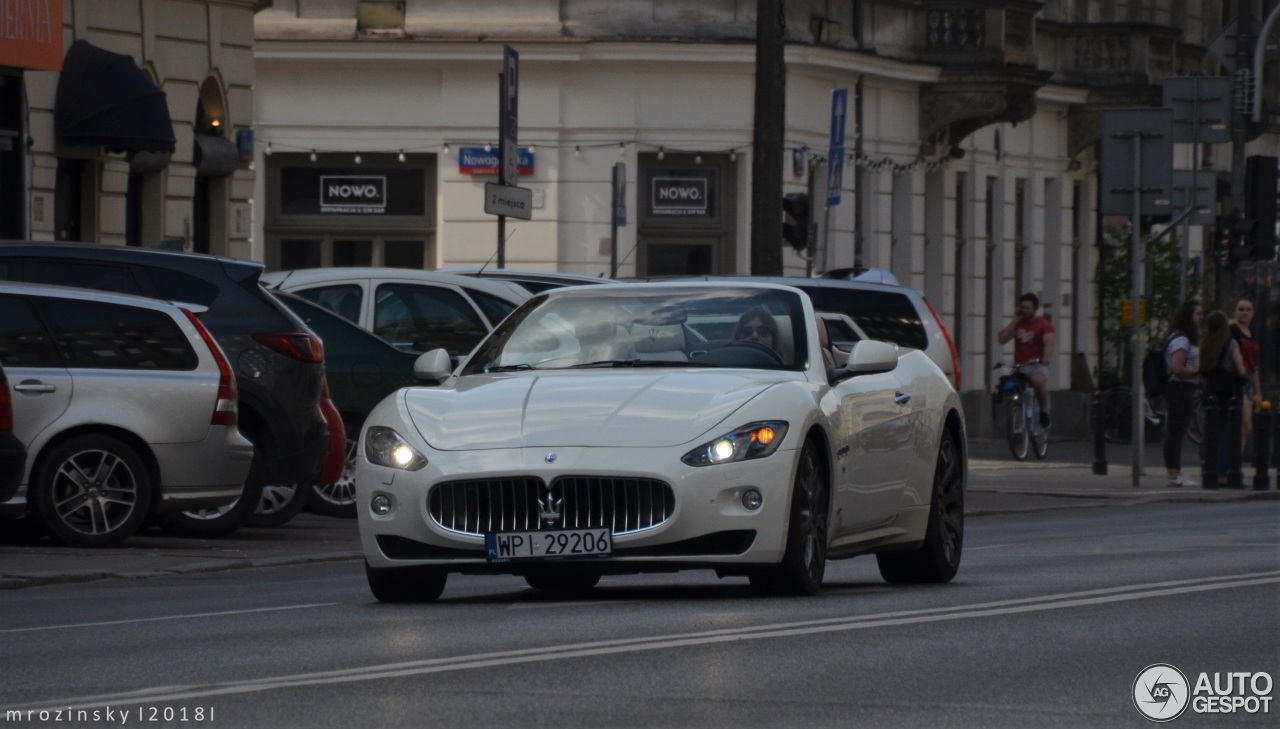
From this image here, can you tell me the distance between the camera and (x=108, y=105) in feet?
86.3

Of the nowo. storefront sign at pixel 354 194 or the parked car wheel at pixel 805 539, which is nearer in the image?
the parked car wheel at pixel 805 539

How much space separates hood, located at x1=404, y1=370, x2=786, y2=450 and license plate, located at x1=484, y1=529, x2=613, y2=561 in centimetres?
35

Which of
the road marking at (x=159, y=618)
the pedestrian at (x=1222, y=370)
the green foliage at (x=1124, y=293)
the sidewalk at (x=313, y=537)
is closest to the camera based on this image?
the road marking at (x=159, y=618)

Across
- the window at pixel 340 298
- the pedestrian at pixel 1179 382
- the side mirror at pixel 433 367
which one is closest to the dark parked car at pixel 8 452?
the side mirror at pixel 433 367

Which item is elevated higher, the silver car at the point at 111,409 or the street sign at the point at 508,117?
the street sign at the point at 508,117

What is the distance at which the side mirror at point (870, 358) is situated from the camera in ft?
40.3

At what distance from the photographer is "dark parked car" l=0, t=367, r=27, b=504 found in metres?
14.8

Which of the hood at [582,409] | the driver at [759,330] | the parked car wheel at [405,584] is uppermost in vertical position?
the driver at [759,330]

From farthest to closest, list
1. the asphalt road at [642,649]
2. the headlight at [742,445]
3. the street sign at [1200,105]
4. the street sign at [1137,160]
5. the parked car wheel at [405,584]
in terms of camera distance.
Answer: the street sign at [1200,105] < the street sign at [1137,160] < the parked car wheel at [405,584] < the headlight at [742,445] < the asphalt road at [642,649]

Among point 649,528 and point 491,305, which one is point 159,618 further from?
point 491,305

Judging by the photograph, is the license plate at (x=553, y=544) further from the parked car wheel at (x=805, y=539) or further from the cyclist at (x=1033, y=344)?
the cyclist at (x=1033, y=344)

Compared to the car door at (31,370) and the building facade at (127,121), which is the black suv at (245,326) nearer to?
the car door at (31,370)

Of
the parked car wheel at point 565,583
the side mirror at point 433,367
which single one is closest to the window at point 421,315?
the parked car wheel at point 565,583

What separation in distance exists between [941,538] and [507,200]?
8.74m
